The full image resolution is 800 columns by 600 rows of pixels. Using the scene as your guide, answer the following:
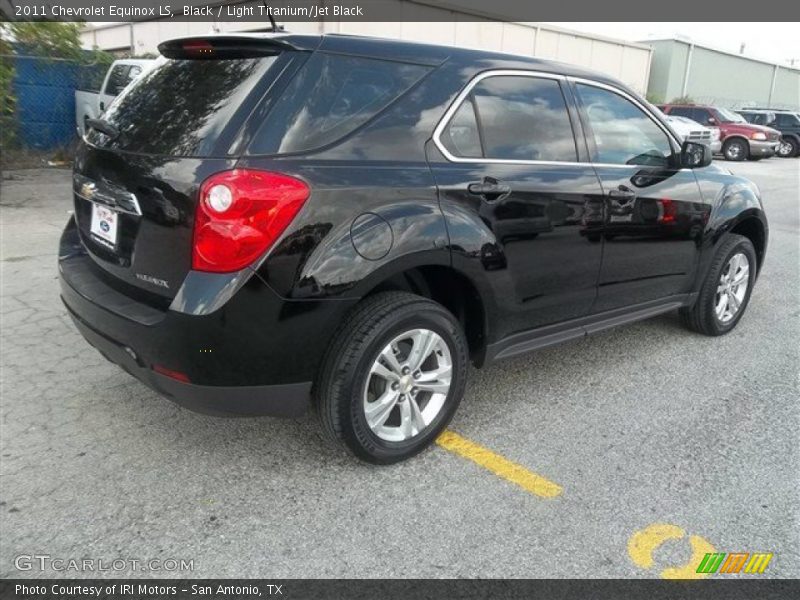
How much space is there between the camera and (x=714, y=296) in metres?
4.73

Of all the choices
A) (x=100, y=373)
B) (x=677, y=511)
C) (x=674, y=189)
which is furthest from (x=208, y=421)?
(x=674, y=189)

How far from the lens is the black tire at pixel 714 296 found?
4.66m

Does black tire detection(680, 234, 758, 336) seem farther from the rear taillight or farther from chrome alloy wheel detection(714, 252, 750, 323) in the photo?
the rear taillight

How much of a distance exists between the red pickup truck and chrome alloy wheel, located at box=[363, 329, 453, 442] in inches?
904

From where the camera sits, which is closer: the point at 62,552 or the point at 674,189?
the point at 62,552

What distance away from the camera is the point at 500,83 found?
3328mm

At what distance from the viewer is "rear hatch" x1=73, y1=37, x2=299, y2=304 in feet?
8.41

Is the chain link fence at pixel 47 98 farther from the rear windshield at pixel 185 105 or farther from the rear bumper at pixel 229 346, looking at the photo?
the rear bumper at pixel 229 346

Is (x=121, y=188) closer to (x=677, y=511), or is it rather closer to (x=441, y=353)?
(x=441, y=353)

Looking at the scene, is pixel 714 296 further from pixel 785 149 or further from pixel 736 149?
pixel 785 149

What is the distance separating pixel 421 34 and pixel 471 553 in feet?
63.7

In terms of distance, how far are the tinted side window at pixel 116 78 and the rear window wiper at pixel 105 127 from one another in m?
9.76

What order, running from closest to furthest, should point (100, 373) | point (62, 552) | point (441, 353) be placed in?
point (62, 552) → point (441, 353) → point (100, 373)

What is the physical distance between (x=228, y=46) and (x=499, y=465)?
2201 millimetres
